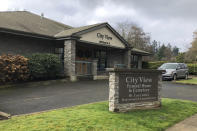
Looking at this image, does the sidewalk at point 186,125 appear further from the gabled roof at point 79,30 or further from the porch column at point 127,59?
the porch column at point 127,59

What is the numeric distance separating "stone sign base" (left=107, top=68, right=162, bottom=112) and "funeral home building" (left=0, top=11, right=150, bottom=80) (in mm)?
8979

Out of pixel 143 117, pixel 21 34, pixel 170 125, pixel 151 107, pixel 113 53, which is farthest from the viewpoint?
pixel 113 53

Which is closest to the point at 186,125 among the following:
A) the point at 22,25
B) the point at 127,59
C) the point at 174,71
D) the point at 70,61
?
the point at 70,61

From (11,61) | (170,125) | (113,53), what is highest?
(113,53)

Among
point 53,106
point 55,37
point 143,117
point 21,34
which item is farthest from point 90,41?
point 143,117

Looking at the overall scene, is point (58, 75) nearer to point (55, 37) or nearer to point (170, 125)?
point (55, 37)

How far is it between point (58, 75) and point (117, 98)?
9924 mm

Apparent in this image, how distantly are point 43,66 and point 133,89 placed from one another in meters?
8.30

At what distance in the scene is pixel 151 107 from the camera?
21.6 feet

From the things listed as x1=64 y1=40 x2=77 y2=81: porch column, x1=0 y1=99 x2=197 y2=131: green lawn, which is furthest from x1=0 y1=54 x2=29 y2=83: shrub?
x1=0 y1=99 x2=197 y2=131: green lawn

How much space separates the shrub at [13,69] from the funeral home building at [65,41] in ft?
8.33

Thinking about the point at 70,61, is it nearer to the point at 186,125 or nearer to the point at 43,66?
the point at 43,66

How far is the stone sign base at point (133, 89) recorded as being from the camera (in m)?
5.76

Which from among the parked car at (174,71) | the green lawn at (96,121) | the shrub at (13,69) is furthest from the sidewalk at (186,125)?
the parked car at (174,71)
